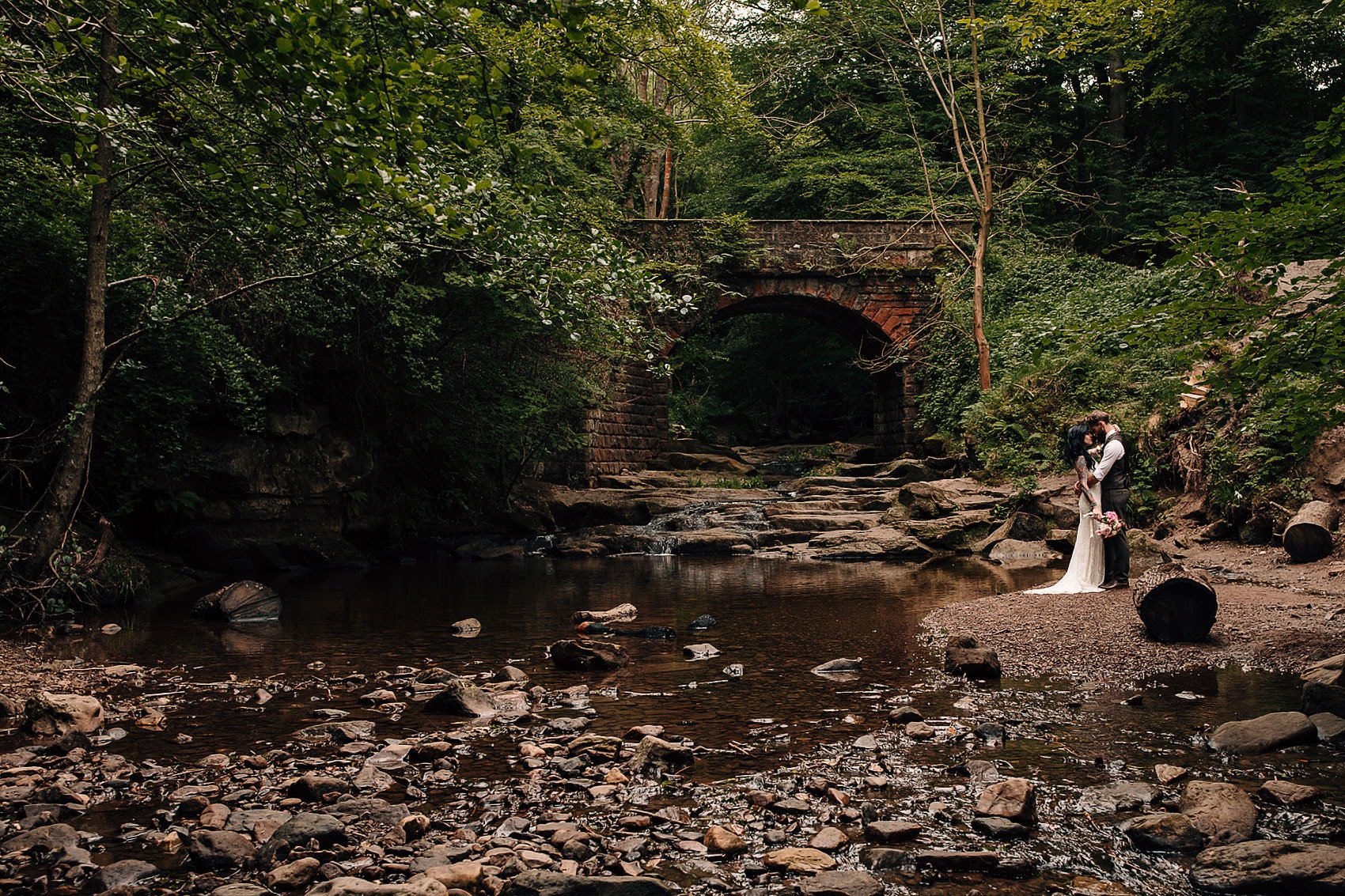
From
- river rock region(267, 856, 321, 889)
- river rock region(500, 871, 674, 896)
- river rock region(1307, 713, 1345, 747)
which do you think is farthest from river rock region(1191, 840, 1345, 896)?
river rock region(267, 856, 321, 889)

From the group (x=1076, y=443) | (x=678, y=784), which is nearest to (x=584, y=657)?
(x=678, y=784)

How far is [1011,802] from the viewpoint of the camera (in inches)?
128

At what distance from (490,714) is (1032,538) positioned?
11.1 meters

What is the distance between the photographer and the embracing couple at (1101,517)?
870 centimetres

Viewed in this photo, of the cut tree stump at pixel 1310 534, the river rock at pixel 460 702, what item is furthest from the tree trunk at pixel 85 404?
the cut tree stump at pixel 1310 534

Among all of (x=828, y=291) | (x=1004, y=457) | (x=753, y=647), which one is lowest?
(x=753, y=647)

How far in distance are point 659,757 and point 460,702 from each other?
1.53 metres

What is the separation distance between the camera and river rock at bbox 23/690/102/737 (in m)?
4.49

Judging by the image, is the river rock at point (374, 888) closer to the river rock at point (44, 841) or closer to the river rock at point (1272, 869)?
the river rock at point (44, 841)

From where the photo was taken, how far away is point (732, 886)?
2842mm

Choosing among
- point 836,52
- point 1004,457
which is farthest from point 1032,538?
point 836,52

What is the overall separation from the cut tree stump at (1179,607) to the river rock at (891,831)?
3951 millimetres

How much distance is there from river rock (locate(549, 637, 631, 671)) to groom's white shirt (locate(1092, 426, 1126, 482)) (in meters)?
5.39

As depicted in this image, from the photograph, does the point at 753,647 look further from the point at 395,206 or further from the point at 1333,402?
the point at 395,206
